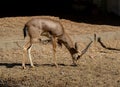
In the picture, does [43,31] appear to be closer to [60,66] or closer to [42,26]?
[42,26]

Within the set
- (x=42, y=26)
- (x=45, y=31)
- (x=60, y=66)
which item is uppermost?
(x=42, y=26)

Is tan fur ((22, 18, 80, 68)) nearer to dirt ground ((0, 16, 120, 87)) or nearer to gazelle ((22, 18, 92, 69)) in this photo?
gazelle ((22, 18, 92, 69))

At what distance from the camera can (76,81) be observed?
9.42 meters

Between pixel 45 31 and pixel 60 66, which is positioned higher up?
pixel 45 31

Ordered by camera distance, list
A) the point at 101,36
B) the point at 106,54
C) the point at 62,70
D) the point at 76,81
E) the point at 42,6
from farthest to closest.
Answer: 1. the point at 42,6
2. the point at 101,36
3. the point at 106,54
4. the point at 62,70
5. the point at 76,81

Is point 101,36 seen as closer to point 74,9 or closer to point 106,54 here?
point 106,54

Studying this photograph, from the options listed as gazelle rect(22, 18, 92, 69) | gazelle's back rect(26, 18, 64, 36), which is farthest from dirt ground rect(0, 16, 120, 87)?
gazelle's back rect(26, 18, 64, 36)

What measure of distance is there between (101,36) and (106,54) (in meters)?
1.40

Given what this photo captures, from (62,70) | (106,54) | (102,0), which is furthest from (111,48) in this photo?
(102,0)

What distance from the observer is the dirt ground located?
9.41 metres

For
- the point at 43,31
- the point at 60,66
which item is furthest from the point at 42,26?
the point at 60,66

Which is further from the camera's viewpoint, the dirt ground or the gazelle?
the gazelle

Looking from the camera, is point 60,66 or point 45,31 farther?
point 60,66

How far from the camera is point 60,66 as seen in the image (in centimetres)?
1081
